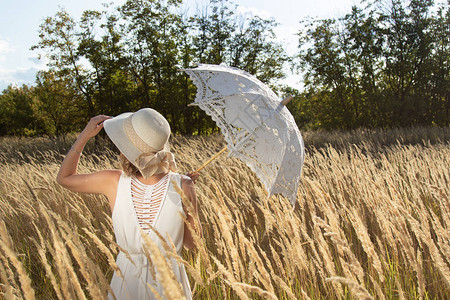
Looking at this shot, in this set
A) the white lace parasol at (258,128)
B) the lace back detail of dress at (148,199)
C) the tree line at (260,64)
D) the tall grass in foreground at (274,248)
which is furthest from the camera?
the tree line at (260,64)

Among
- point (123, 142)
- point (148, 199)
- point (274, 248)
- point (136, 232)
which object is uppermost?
point (123, 142)

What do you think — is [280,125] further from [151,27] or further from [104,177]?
[151,27]

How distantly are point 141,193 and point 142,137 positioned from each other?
13.3 inches

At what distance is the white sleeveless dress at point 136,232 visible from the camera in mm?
1911

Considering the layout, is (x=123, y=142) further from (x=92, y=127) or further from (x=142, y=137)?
(x=92, y=127)

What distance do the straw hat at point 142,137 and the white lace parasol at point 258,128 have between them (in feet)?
2.32

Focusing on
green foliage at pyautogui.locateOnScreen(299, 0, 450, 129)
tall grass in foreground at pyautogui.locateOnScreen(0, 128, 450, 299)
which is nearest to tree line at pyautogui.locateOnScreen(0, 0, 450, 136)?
green foliage at pyautogui.locateOnScreen(299, 0, 450, 129)

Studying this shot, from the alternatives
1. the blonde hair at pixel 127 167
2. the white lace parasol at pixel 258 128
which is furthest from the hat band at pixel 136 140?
the white lace parasol at pixel 258 128

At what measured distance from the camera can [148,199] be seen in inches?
77.3

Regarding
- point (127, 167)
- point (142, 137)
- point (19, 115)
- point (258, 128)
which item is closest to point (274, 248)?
point (258, 128)

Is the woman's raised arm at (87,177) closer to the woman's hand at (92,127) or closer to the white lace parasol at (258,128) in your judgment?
the woman's hand at (92,127)

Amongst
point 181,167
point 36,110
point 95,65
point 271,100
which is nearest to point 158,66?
point 95,65

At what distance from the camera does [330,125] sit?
754 inches

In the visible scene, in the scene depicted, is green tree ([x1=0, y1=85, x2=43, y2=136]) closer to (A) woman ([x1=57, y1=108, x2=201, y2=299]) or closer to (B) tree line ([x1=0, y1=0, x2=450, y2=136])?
(B) tree line ([x1=0, y1=0, x2=450, y2=136])
